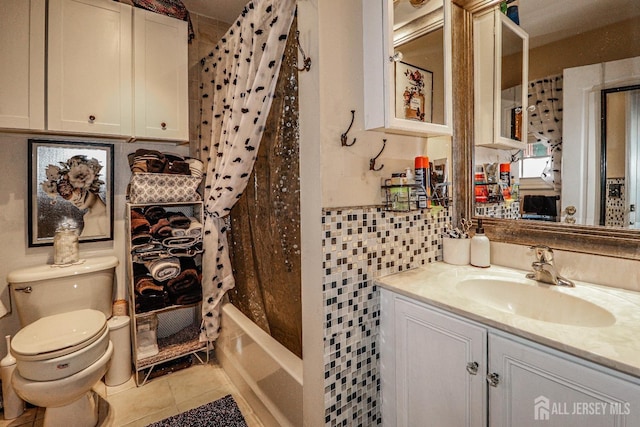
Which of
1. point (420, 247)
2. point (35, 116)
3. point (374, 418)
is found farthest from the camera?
point (35, 116)

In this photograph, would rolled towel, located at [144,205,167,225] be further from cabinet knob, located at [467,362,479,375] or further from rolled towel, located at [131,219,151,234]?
cabinet knob, located at [467,362,479,375]

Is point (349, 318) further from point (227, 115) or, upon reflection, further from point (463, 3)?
point (463, 3)

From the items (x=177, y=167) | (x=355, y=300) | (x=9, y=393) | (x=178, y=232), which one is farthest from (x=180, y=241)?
(x=355, y=300)

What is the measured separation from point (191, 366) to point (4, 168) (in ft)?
5.52

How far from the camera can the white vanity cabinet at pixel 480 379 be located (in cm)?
69

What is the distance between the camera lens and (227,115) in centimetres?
180

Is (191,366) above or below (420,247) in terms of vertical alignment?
below

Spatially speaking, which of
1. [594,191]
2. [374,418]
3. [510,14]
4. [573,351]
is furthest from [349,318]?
[510,14]

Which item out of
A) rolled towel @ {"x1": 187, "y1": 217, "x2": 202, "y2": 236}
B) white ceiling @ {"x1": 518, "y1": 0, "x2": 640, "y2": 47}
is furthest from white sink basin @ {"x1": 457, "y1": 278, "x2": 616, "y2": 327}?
rolled towel @ {"x1": 187, "y1": 217, "x2": 202, "y2": 236}

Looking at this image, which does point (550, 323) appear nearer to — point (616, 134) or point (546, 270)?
point (546, 270)

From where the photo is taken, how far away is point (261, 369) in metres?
1.63

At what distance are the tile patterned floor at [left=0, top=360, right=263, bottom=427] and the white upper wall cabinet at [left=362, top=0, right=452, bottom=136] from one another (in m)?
1.70

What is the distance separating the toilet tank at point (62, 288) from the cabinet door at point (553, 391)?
212 centimetres

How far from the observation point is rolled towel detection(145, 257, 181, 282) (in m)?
1.90
